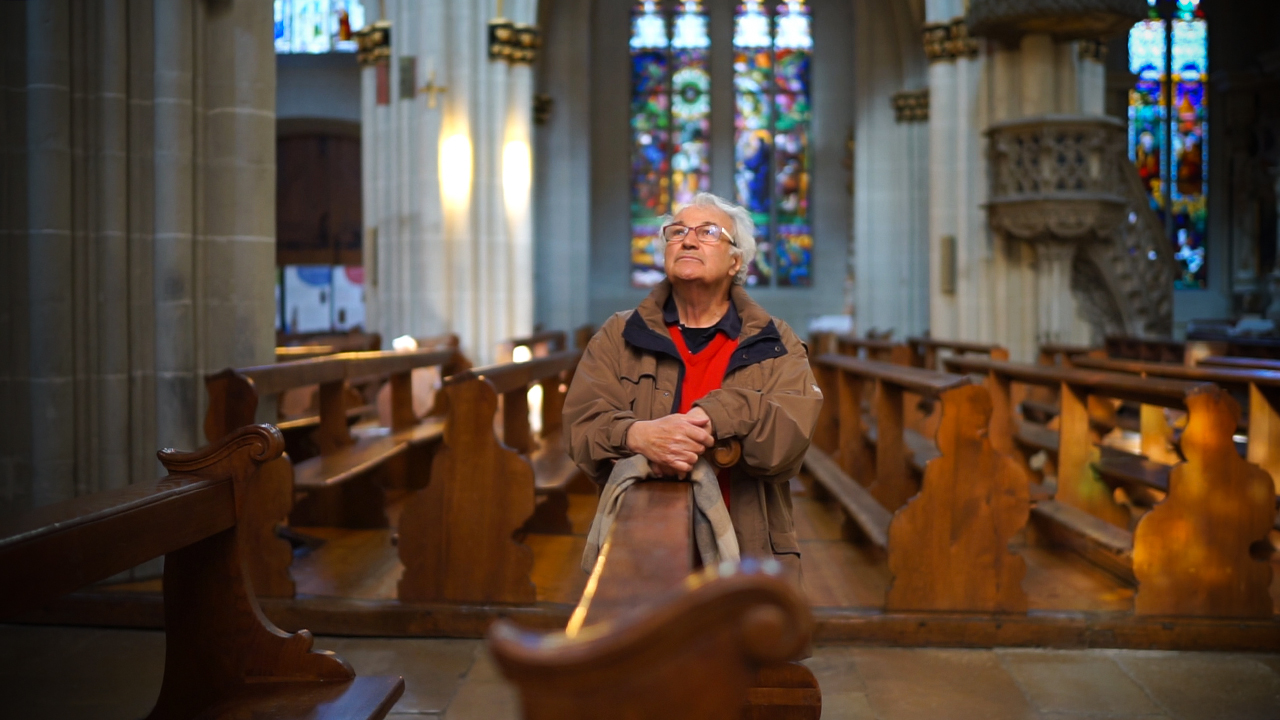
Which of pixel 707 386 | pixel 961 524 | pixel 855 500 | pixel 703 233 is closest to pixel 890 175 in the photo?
pixel 855 500

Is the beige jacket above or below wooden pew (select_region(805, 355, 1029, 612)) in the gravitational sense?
above

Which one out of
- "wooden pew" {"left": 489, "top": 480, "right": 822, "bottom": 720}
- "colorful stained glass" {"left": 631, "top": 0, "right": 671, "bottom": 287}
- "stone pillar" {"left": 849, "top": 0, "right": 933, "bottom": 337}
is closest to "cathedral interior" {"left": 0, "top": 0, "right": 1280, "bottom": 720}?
"wooden pew" {"left": 489, "top": 480, "right": 822, "bottom": 720}

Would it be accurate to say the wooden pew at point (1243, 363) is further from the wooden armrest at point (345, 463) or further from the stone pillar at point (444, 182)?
the stone pillar at point (444, 182)

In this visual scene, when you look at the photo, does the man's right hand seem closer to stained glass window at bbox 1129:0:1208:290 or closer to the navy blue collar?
the navy blue collar

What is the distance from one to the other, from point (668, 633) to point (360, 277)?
1856 cm

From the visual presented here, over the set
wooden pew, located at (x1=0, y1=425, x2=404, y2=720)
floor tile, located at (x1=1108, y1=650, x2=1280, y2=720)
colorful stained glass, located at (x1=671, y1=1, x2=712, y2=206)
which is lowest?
floor tile, located at (x1=1108, y1=650, x2=1280, y2=720)

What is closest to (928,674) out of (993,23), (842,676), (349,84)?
(842,676)

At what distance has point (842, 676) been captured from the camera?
369 cm

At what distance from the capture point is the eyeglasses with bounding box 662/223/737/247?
2695 mm

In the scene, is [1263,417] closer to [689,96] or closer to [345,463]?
[345,463]

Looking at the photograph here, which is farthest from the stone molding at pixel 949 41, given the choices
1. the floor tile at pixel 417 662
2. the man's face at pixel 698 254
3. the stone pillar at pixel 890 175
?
the man's face at pixel 698 254

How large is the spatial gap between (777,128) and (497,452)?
1616 centimetres

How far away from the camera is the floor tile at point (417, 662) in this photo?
346cm

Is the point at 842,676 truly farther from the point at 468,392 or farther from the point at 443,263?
the point at 443,263
